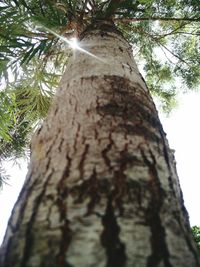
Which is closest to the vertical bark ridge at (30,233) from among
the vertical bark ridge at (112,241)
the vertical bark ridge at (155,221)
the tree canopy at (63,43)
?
the vertical bark ridge at (112,241)

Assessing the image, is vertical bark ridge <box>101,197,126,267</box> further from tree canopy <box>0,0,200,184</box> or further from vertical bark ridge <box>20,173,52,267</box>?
tree canopy <box>0,0,200,184</box>

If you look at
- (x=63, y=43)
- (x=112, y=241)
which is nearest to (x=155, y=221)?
(x=112, y=241)

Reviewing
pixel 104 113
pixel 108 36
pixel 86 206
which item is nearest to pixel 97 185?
pixel 86 206

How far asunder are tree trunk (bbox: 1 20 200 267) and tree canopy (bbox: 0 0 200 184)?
76.4 inches

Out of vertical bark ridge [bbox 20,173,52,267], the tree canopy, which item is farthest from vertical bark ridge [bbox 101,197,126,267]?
the tree canopy

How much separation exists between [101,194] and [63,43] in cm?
375

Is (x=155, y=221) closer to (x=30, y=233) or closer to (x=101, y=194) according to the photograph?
(x=101, y=194)

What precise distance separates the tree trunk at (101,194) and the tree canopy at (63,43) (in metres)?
1.94

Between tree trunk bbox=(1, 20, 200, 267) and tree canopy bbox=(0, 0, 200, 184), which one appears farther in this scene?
tree canopy bbox=(0, 0, 200, 184)

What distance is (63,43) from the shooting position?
4.47 metres

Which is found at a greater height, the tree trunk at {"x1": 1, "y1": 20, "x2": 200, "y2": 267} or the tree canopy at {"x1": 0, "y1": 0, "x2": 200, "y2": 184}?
the tree canopy at {"x1": 0, "y1": 0, "x2": 200, "y2": 184}

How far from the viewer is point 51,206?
0.97m

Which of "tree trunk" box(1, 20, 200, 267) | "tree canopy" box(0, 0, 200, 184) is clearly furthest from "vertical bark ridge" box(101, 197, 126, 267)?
"tree canopy" box(0, 0, 200, 184)

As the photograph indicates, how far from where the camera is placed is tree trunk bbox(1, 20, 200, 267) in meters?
0.84
